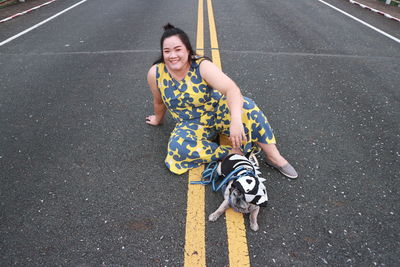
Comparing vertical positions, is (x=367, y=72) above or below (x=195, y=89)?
below

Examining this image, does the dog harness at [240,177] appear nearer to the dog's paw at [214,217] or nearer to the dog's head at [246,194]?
the dog's head at [246,194]

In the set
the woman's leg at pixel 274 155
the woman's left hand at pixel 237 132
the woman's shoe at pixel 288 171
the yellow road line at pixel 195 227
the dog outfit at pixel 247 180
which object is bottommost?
the yellow road line at pixel 195 227

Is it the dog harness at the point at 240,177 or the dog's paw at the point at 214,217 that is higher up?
the dog harness at the point at 240,177

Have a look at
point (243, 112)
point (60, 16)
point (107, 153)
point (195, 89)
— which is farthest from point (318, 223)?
point (60, 16)

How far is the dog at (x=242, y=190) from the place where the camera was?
2.03m

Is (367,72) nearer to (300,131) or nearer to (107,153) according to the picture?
(300,131)

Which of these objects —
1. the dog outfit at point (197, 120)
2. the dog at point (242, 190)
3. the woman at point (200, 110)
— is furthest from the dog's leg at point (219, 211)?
the dog outfit at point (197, 120)

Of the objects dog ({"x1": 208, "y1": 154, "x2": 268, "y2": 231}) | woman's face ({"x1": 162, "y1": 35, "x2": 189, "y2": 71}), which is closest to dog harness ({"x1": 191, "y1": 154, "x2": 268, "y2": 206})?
dog ({"x1": 208, "y1": 154, "x2": 268, "y2": 231})

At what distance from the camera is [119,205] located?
2.40 m

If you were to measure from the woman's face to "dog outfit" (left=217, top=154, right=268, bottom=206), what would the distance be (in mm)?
927

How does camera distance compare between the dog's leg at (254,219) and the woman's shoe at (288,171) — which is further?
the woman's shoe at (288,171)

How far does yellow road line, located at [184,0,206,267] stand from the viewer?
200 centimetres

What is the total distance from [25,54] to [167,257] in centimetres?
541

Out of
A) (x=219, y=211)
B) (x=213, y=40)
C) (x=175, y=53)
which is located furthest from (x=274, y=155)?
(x=213, y=40)
